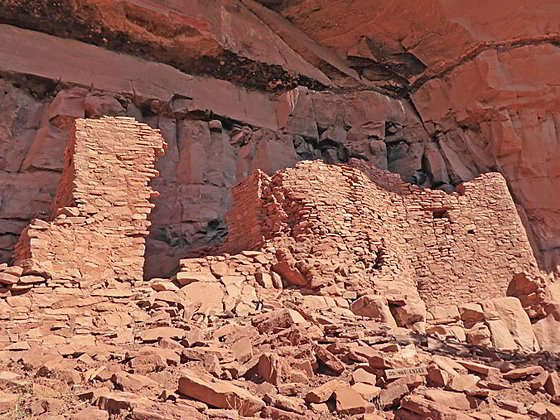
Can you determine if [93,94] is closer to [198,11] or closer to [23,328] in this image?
[198,11]

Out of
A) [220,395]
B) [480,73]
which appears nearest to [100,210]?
[220,395]

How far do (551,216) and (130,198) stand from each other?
11.1m

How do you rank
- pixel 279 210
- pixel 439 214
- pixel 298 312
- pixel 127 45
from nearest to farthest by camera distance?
1. pixel 298 312
2. pixel 279 210
3. pixel 439 214
4. pixel 127 45

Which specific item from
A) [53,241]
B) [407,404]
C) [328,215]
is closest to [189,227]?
[328,215]

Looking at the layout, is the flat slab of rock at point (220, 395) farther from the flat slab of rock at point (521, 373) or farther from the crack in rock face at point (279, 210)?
the flat slab of rock at point (521, 373)

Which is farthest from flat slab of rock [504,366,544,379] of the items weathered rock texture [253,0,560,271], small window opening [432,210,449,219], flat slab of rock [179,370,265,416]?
weathered rock texture [253,0,560,271]

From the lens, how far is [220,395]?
344 cm

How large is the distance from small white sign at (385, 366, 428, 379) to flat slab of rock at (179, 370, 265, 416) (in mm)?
1214

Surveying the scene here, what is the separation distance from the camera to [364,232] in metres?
8.45

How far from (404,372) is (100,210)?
4.47 m

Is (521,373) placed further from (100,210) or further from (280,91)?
(280,91)

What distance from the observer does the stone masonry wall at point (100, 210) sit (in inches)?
243

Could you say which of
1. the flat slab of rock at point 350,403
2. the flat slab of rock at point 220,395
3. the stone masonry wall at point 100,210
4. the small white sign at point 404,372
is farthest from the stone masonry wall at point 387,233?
the flat slab of rock at point 220,395

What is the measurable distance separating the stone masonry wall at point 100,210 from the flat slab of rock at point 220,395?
120 inches
